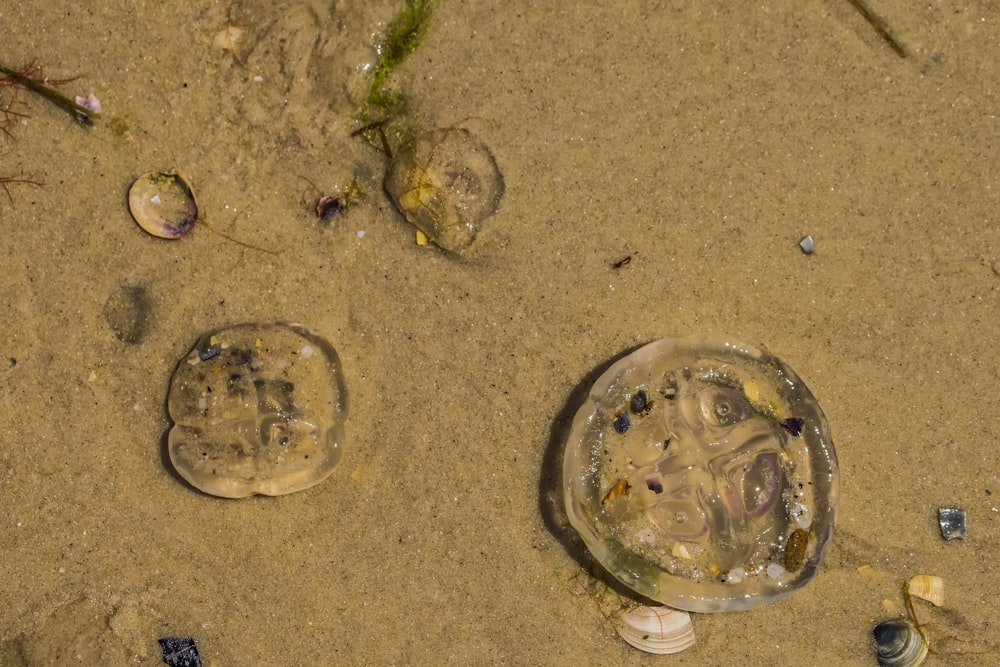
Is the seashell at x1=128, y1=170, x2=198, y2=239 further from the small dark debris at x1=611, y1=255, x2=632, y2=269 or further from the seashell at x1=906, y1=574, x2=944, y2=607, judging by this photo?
the seashell at x1=906, y1=574, x2=944, y2=607

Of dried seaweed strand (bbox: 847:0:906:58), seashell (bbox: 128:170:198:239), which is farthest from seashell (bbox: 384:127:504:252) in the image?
dried seaweed strand (bbox: 847:0:906:58)

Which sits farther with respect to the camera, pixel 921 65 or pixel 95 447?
pixel 95 447

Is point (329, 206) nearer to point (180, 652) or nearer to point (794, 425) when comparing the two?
point (180, 652)

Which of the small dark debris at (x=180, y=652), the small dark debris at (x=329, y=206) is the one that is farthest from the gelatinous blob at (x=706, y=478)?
the small dark debris at (x=180, y=652)

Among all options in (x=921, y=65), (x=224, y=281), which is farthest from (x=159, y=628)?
(x=921, y=65)

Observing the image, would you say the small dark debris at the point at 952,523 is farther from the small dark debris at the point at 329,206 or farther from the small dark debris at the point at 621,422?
the small dark debris at the point at 329,206

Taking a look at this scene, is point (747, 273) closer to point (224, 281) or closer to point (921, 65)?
point (921, 65)

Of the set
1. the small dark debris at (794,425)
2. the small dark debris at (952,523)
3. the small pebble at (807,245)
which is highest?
the small pebble at (807,245)

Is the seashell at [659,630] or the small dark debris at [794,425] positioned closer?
the small dark debris at [794,425]
